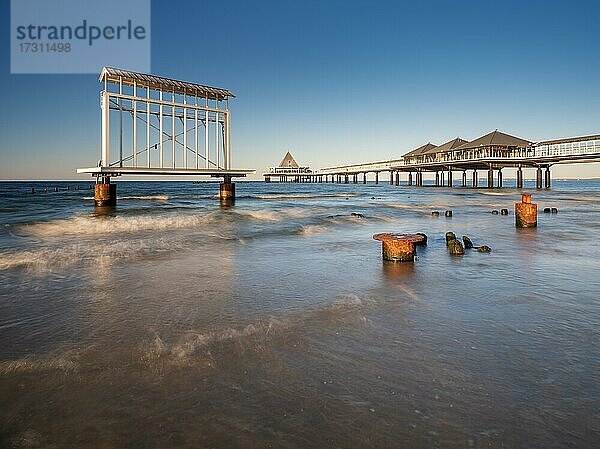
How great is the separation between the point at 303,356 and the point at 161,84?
2562cm

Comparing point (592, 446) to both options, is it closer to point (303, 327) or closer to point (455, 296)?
point (303, 327)

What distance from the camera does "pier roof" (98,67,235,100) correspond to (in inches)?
913

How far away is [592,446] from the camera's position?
2316mm

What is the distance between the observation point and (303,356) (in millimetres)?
3588

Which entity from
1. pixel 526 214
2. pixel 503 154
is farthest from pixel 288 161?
pixel 526 214

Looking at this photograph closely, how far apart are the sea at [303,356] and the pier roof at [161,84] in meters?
18.8

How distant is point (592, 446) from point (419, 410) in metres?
0.97

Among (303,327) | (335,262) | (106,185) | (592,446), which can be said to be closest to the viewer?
(592,446)

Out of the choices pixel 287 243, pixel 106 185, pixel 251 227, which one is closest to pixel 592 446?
pixel 287 243

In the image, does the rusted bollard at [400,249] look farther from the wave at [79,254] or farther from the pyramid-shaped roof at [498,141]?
the pyramid-shaped roof at [498,141]

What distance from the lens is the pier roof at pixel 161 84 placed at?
23186 mm

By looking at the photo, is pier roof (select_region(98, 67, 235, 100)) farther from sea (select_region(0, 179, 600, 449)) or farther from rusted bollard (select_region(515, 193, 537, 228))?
rusted bollard (select_region(515, 193, 537, 228))

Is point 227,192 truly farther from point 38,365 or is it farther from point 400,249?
point 38,365

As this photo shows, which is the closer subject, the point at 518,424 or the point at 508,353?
the point at 518,424
